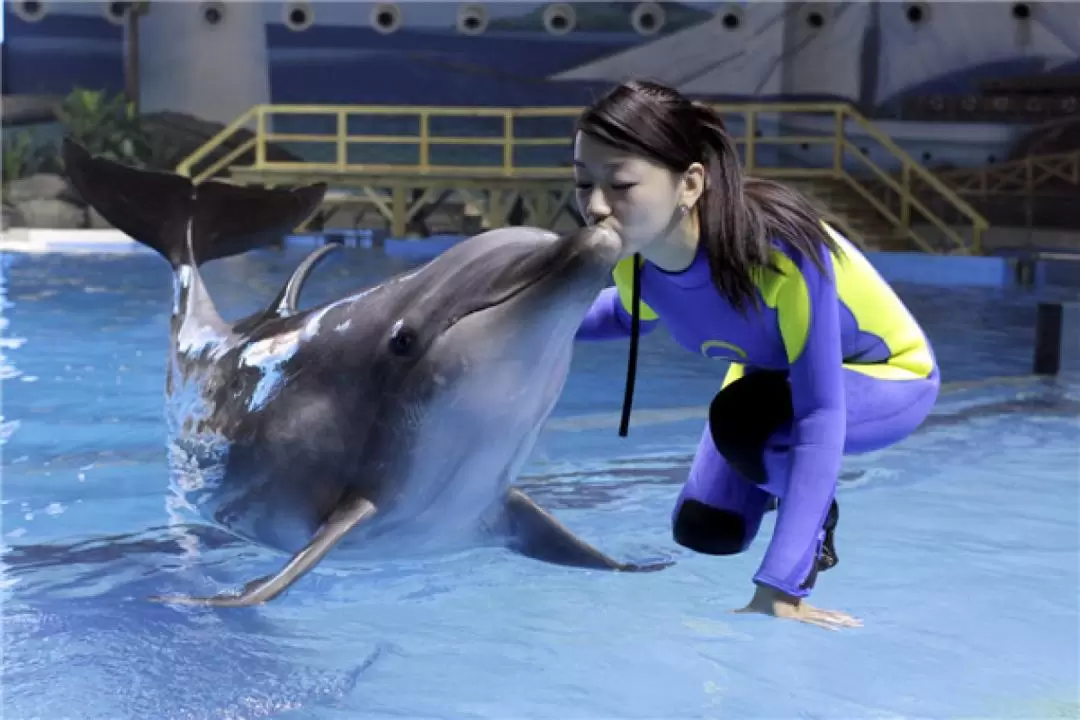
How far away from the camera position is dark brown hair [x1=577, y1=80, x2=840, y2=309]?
2.41 m

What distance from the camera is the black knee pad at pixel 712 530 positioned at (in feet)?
10.9

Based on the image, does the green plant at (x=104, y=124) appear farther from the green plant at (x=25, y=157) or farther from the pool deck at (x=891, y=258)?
A: the pool deck at (x=891, y=258)

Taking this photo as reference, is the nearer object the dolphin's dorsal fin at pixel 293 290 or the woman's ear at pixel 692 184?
the woman's ear at pixel 692 184

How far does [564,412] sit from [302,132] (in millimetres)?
18981

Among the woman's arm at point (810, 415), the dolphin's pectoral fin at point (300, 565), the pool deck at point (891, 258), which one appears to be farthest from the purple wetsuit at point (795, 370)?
the pool deck at point (891, 258)

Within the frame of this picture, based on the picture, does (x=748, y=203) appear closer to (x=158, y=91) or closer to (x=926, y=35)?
(x=926, y=35)

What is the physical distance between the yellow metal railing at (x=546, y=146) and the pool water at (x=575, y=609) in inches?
477

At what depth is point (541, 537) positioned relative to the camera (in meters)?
3.17

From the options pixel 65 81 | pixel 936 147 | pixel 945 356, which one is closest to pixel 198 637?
pixel 945 356

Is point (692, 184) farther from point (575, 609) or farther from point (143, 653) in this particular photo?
point (143, 653)

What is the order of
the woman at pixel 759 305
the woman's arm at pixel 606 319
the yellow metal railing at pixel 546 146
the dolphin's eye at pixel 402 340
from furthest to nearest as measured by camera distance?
the yellow metal railing at pixel 546 146 → the woman's arm at pixel 606 319 → the dolphin's eye at pixel 402 340 → the woman at pixel 759 305

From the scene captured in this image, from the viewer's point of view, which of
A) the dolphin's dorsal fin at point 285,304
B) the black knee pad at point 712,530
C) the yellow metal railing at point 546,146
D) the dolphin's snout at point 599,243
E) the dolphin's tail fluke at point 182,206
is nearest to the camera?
the dolphin's snout at point 599,243

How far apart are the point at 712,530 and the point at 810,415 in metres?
0.84

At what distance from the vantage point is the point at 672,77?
24.7 meters
